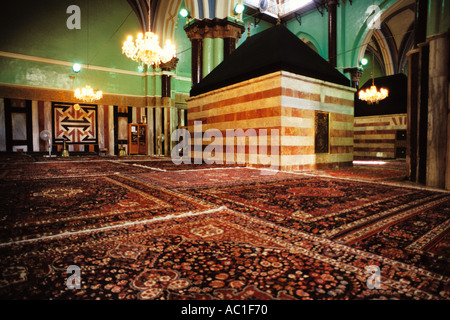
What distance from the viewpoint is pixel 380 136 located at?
997 centimetres

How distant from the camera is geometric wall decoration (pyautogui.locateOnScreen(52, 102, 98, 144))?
10.2 metres

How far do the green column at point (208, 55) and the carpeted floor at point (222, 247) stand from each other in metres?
5.93

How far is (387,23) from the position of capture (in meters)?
12.8

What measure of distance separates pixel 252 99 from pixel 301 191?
9.11ft

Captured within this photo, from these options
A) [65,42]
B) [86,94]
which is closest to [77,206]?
[86,94]

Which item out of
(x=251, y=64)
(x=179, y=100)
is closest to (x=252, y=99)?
(x=251, y=64)

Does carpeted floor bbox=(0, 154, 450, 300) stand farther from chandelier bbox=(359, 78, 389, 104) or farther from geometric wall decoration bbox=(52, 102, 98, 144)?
geometric wall decoration bbox=(52, 102, 98, 144)

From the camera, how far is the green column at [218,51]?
22.8 feet

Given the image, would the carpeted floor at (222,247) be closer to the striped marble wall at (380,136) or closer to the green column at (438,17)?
the green column at (438,17)

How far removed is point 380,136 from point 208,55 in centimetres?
766

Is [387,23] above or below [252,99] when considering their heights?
above

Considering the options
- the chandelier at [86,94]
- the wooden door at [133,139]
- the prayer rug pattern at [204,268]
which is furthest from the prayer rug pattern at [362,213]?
the wooden door at [133,139]

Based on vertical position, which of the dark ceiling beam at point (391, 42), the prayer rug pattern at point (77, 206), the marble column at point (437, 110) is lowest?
the prayer rug pattern at point (77, 206)
